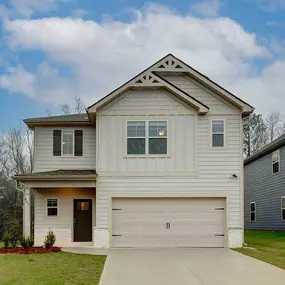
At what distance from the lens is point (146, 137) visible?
53.0 ft

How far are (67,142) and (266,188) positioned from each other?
13.8 meters

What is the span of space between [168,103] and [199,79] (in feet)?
5.16

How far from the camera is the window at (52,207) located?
17.1 metres

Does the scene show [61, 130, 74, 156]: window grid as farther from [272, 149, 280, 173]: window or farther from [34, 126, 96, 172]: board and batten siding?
[272, 149, 280, 173]: window

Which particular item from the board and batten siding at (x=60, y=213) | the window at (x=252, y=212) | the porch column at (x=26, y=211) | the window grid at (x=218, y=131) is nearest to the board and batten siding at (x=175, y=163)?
the window grid at (x=218, y=131)

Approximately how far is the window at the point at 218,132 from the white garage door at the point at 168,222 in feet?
7.58

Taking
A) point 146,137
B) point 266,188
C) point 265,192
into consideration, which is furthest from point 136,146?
point 265,192

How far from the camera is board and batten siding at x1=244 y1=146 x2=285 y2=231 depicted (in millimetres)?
23425

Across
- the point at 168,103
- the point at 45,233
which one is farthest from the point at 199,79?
the point at 45,233

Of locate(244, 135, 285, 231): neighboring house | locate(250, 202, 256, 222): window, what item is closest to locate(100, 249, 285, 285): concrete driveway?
locate(244, 135, 285, 231): neighboring house

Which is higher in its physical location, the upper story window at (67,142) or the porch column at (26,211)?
the upper story window at (67,142)

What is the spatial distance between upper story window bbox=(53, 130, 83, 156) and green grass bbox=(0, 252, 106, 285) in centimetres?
540

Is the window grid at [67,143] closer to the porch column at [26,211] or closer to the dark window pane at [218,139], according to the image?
the porch column at [26,211]

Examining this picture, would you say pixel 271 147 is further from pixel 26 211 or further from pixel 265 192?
pixel 26 211
